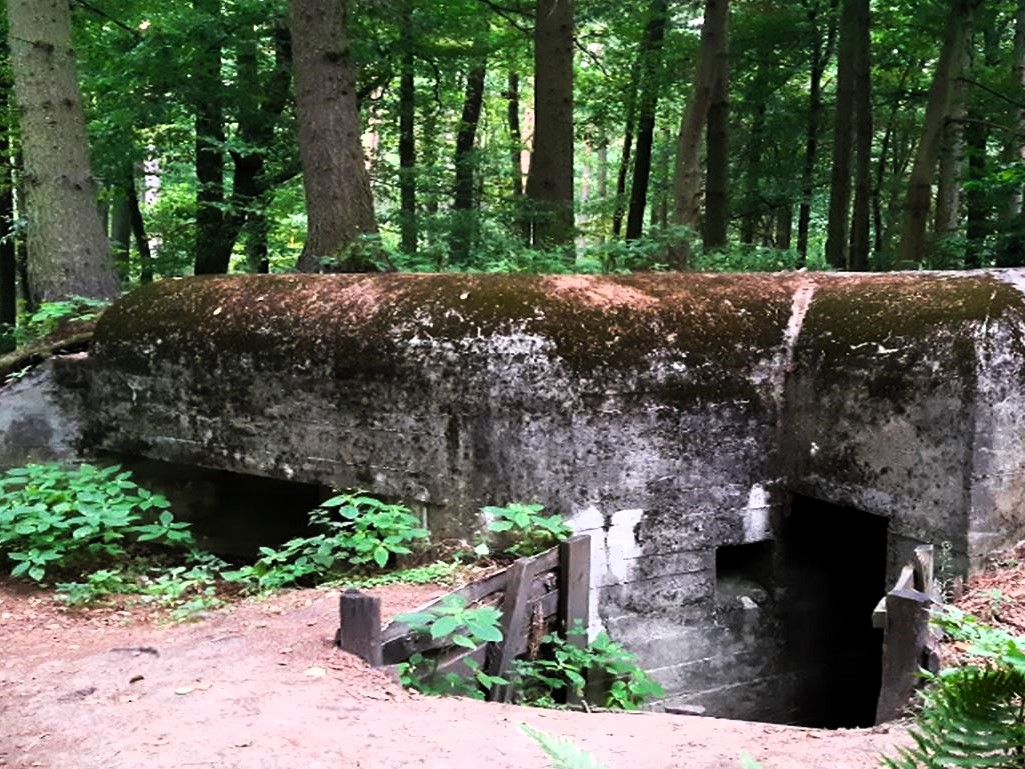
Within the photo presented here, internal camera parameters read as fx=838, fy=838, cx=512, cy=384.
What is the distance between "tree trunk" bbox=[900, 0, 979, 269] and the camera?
419 inches

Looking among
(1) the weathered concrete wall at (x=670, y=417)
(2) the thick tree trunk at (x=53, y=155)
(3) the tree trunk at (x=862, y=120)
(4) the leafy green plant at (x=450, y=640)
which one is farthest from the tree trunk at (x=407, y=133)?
(3) the tree trunk at (x=862, y=120)

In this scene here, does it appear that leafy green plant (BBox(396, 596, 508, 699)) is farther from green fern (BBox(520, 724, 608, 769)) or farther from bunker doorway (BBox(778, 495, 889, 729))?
bunker doorway (BBox(778, 495, 889, 729))

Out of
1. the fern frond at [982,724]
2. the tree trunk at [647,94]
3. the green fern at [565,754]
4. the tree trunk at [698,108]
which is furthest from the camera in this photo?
the tree trunk at [647,94]

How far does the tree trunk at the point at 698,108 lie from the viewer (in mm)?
9906

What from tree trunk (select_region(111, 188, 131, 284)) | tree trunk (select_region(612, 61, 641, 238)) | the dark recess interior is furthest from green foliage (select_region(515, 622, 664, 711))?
tree trunk (select_region(111, 188, 131, 284))

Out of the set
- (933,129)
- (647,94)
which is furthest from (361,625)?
(647,94)

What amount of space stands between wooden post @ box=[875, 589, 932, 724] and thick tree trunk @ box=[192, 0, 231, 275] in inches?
404

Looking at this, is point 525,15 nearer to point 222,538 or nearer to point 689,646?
point 222,538

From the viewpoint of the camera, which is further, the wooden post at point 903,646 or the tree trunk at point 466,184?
the tree trunk at point 466,184

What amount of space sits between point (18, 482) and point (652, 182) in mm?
20190

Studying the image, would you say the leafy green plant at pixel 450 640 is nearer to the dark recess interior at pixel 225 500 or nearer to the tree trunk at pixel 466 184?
the dark recess interior at pixel 225 500

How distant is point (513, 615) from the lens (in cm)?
473

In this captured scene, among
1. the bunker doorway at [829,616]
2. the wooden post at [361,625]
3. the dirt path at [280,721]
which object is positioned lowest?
the bunker doorway at [829,616]

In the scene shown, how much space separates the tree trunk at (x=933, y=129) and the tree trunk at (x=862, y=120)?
1.28 meters
